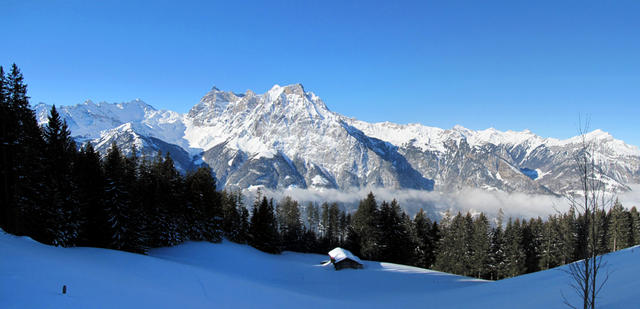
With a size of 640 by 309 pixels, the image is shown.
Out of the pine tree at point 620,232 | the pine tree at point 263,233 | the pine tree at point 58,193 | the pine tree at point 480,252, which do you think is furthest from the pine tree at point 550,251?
the pine tree at point 58,193

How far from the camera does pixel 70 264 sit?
56.4 ft

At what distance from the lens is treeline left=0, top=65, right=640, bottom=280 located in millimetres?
24125

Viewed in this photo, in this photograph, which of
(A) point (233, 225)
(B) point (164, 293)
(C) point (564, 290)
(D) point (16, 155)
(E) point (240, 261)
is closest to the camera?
(C) point (564, 290)

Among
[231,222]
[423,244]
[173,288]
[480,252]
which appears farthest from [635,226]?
[173,288]

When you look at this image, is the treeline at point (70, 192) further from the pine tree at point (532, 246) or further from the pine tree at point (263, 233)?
the pine tree at point (532, 246)

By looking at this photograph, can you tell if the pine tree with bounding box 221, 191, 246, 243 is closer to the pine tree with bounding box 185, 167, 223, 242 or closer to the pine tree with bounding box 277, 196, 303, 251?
the pine tree with bounding box 185, 167, 223, 242

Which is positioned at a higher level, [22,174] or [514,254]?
[22,174]

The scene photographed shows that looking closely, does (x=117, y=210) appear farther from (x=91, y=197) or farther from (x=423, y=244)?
(x=423, y=244)

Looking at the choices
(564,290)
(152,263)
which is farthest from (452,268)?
(152,263)

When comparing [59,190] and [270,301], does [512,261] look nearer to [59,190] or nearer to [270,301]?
[270,301]

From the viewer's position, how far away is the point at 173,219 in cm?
4075

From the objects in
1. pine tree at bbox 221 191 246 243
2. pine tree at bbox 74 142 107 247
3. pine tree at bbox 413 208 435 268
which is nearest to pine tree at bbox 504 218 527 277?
pine tree at bbox 413 208 435 268

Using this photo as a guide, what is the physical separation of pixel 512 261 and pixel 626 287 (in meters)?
44.5

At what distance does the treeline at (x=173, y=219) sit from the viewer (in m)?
24.1
